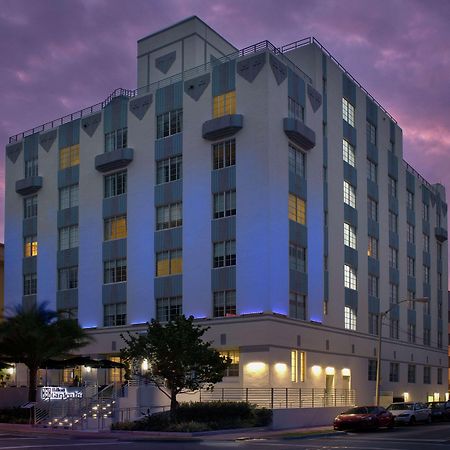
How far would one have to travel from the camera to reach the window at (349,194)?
64.2 metres

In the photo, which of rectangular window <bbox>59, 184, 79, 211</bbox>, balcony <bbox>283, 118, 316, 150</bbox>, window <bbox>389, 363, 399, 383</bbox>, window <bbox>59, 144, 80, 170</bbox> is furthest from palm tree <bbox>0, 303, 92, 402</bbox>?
window <bbox>389, 363, 399, 383</bbox>

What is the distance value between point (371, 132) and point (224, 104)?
20085 millimetres

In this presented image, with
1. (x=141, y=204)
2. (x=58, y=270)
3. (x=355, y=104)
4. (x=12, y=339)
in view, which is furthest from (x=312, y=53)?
(x=12, y=339)

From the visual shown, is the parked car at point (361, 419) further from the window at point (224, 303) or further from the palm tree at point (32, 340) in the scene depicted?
the palm tree at point (32, 340)

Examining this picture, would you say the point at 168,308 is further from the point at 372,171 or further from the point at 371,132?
the point at 371,132

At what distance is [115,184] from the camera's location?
205ft

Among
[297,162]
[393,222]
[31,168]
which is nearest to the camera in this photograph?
[297,162]

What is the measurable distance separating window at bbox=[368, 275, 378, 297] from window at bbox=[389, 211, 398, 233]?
6.52 m

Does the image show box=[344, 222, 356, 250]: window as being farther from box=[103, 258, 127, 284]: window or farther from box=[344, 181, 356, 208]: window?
box=[103, 258, 127, 284]: window

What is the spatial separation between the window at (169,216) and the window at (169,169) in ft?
6.85

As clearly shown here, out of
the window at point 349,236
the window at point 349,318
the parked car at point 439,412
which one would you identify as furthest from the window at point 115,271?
the parked car at point 439,412

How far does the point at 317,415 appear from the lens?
4919 centimetres

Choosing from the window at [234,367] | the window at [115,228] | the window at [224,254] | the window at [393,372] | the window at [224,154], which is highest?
the window at [224,154]

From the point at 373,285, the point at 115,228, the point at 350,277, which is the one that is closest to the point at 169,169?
the point at 115,228
